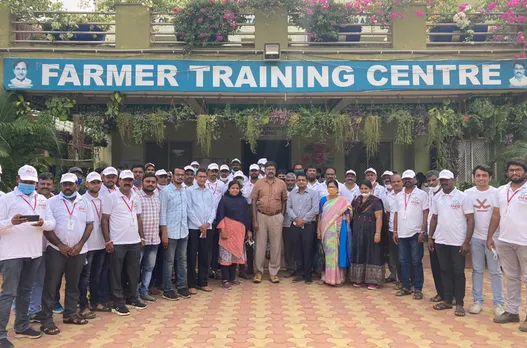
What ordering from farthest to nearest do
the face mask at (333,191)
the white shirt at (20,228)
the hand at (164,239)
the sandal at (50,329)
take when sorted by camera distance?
the face mask at (333,191), the hand at (164,239), the sandal at (50,329), the white shirt at (20,228)

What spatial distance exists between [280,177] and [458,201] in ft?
10.4

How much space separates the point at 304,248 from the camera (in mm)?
7246

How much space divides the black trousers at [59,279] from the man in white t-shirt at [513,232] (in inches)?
186

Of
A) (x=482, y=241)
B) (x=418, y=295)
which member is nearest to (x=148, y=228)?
(x=418, y=295)

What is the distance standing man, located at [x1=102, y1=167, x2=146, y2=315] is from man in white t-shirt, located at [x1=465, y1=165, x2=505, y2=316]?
13.6ft

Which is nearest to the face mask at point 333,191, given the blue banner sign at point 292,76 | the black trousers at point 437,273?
the black trousers at point 437,273

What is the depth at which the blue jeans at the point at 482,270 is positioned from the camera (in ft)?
17.7

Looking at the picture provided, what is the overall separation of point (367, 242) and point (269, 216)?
1.56m

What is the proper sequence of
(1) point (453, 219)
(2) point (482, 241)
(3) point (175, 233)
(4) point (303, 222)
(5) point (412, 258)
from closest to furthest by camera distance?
(2) point (482, 241) < (1) point (453, 219) < (3) point (175, 233) < (5) point (412, 258) < (4) point (303, 222)

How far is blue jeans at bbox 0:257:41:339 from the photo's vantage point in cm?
435

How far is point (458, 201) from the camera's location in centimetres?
564

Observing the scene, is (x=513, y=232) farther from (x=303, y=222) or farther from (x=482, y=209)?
(x=303, y=222)

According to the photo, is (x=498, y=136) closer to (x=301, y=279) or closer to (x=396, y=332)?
(x=301, y=279)

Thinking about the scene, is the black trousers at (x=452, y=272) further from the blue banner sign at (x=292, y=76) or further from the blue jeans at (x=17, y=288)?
the blue jeans at (x=17, y=288)
